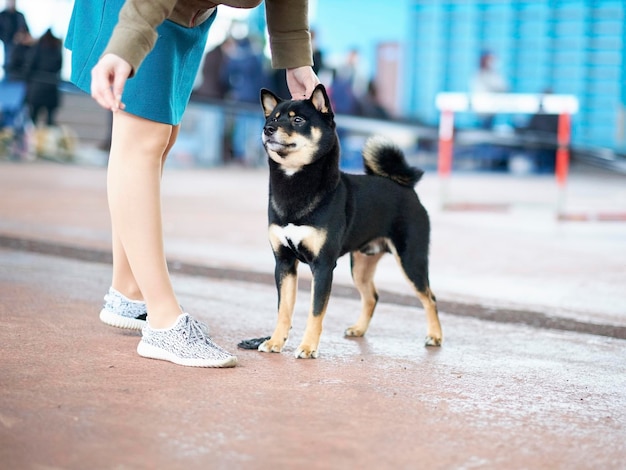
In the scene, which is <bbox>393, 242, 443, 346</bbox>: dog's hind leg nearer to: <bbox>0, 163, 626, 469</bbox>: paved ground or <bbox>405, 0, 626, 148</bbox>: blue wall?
<bbox>0, 163, 626, 469</bbox>: paved ground

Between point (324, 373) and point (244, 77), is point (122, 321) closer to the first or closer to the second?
point (324, 373)

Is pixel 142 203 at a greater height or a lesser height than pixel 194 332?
greater

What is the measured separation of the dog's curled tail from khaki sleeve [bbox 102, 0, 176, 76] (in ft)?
4.18

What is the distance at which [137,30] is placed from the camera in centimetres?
270

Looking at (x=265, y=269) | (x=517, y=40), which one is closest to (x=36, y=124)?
(x=265, y=269)

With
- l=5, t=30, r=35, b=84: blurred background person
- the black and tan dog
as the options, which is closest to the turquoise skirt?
the black and tan dog

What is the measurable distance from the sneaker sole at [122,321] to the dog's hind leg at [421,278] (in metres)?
0.99

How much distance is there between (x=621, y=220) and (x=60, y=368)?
7.81 m

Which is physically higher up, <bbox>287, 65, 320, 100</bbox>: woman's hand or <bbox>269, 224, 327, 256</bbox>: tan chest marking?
<bbox>287, 65, 320, 100</bbox>: woman's hand

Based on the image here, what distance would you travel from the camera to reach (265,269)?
5367 millimetres

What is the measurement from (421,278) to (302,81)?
0.87 meters

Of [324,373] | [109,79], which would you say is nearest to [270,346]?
[324,373]

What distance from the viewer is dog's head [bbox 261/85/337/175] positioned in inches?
134

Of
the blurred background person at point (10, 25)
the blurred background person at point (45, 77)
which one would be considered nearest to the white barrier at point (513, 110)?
the blurred background person at point (10, 25)
